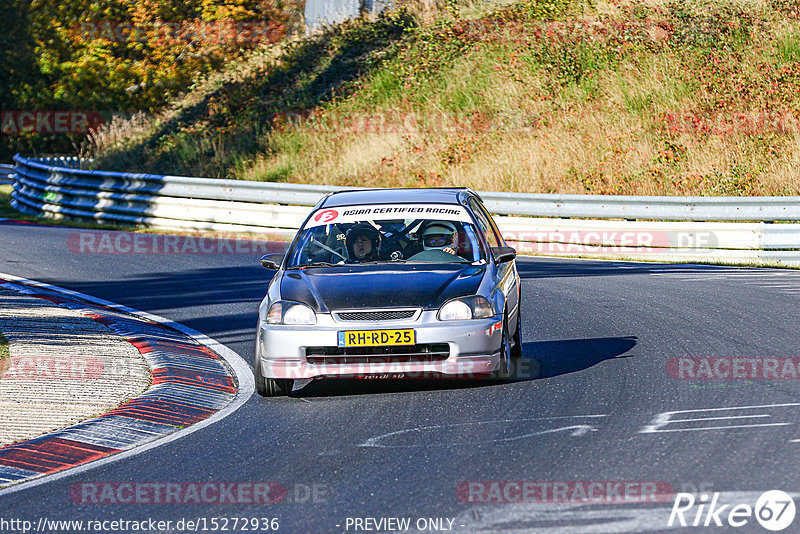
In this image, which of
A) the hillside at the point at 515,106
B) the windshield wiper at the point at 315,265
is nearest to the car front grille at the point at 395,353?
the windshield wiper at the point at 315,265

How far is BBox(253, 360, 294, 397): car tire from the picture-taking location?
27.8 ft

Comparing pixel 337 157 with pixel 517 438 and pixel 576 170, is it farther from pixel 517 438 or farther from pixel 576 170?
pixel 517 438

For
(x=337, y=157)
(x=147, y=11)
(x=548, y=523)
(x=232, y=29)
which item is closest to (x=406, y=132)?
(x=337, y=157)

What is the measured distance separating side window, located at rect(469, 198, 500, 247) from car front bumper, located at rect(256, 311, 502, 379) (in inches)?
76.7

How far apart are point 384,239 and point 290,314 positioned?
1.38 metres

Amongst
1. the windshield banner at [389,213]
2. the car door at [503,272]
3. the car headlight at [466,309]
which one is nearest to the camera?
the car headlight at [466,309]

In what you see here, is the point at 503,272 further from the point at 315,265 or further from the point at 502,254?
the point at 315,265

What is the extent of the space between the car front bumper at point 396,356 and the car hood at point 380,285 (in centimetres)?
15

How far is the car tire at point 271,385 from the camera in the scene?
27.8ft

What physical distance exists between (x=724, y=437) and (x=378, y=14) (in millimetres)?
32001

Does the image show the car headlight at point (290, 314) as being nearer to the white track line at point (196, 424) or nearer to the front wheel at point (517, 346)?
the white track line at point (196, 424)

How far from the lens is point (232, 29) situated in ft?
130

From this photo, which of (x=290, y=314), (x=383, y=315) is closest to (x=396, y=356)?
(x=383, y=315)

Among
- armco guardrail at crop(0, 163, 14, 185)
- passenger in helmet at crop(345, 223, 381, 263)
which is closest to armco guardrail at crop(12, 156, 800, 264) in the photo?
passenger in helmet at crop(345, 223, 381, 263)
